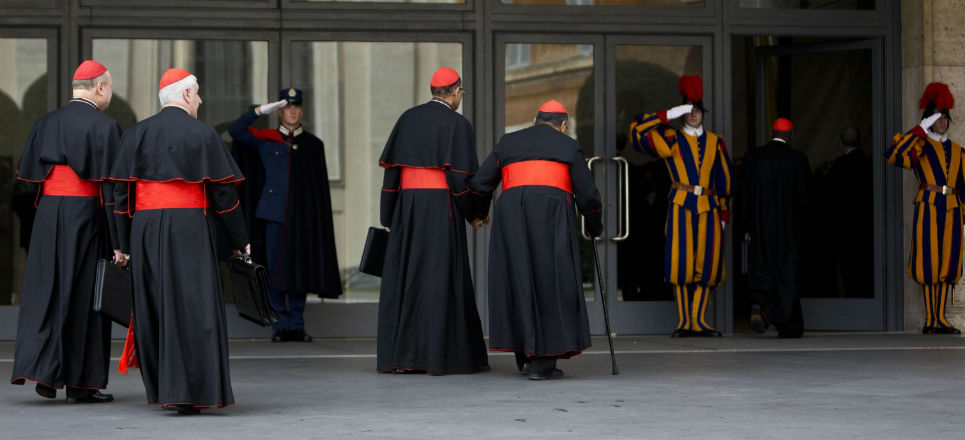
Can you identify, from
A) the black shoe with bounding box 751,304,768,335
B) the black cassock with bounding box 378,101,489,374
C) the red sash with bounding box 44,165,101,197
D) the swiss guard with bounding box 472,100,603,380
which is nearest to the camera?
the red sash with bounding box 44,165,101,197

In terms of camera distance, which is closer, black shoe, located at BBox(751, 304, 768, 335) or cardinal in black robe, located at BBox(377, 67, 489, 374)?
cardinal in black robe, located at BBox(377, 67, 489, 374)

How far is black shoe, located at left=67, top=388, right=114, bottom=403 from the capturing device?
22.5 feet

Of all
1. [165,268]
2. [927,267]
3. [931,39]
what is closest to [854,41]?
[931,39]

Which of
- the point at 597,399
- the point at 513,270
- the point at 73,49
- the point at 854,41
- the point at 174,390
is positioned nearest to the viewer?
the point at 174,390

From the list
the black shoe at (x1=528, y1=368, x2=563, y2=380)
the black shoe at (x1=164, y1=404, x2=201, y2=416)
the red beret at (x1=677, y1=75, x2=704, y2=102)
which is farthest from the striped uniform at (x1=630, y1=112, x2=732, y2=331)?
the black shoe at (x1=164, y1=404, x2=201, y2=416)

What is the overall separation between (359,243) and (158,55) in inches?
83.2

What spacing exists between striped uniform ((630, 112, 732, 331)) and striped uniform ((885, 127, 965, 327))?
1.43 metres

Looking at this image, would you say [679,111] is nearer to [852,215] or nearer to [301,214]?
[852,215]

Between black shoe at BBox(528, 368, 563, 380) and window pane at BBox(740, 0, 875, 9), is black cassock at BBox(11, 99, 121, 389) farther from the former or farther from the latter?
window pane at BBox(740, 0, 875, 9)

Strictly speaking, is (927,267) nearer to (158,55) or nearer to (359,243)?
(359,243)

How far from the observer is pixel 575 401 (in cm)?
683

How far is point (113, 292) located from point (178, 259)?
1.48 feet

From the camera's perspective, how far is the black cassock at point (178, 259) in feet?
20.6

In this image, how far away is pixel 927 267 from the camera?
36.6 ft
